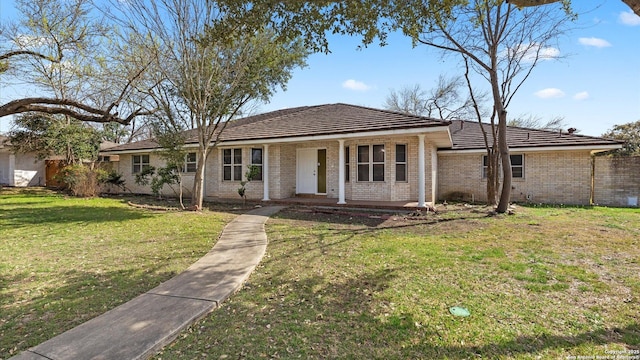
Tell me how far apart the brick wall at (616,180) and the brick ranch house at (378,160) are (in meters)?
0.86

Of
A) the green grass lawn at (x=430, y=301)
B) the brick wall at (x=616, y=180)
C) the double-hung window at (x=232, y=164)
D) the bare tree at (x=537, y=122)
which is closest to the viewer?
the green grass lawn at (x=430, y=301)

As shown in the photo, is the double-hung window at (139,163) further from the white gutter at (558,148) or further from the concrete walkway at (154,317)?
the white gutter at (558,148)

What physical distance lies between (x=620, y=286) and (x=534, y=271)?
3.29 feet

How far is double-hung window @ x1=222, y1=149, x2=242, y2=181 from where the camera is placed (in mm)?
15898

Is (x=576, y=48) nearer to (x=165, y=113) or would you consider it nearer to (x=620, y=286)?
(x=620, y=286)

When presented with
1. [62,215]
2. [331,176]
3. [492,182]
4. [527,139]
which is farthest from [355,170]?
[62,215]

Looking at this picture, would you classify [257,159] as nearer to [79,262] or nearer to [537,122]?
[79,262]

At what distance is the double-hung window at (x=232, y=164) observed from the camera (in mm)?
15898

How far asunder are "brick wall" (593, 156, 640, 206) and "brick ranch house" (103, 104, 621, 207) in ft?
2.81

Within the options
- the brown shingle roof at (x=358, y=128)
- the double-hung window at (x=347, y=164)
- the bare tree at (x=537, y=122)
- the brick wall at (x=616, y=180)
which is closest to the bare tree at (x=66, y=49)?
the brown shingle roof at (x=358, y=128)

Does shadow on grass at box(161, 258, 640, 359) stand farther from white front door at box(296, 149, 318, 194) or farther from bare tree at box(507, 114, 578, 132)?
bare tree at box(507, 114, 578, 132)

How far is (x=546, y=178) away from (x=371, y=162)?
28.5 feet

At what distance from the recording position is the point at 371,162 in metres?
13.3

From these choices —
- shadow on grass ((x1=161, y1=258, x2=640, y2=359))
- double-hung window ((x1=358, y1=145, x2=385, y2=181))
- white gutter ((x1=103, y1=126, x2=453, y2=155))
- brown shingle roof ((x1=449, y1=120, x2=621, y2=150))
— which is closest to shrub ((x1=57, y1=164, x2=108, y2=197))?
white gutter ((x1=103, y1=126, x2=453, y2=155))
